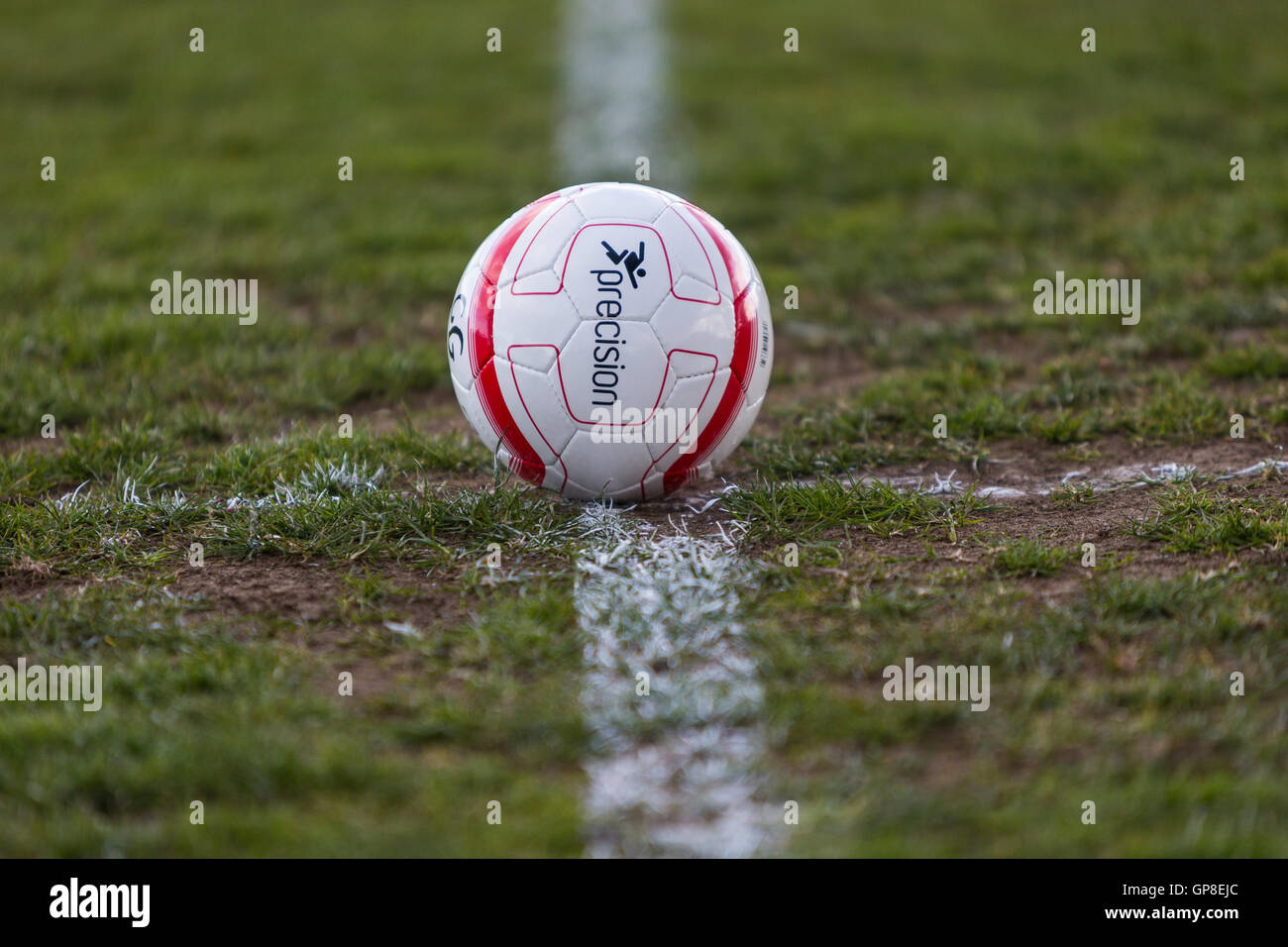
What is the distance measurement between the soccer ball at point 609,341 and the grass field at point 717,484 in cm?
25

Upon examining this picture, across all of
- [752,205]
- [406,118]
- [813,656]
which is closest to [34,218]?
[406,118]

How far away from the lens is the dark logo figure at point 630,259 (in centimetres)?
368

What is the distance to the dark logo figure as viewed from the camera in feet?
12.1

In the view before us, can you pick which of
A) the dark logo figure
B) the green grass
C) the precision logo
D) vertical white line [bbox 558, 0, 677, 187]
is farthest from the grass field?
the dark logo figure

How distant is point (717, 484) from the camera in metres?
4.33

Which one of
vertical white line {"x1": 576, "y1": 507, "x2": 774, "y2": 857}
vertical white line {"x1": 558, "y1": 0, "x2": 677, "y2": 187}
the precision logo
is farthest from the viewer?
vertical white line {"x1": 558, "y1": 0, "x2": 677, "y2": 187}

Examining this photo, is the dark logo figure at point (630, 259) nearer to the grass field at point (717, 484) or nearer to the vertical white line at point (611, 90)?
the grass field at point (717, 484)

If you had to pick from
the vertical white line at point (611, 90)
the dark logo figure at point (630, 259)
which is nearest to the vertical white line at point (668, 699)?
the dark logo figure at point (630, 259)

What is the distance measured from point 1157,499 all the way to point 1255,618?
0.91 metres

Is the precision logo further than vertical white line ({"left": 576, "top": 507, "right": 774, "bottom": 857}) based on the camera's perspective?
Yes

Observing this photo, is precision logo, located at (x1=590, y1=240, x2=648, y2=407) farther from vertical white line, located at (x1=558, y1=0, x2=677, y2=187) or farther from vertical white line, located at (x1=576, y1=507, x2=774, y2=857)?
vertical white line, located at (x1=558, y1=0, x2=677, y2=187)

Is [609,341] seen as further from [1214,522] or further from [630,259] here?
[1214,522]

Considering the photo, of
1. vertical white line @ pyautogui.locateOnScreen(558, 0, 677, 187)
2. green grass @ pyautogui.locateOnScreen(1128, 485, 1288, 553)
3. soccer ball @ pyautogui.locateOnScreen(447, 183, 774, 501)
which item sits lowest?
green grass @ pyautogui.locateOnScreen(1128, 485, 1288, 553)
